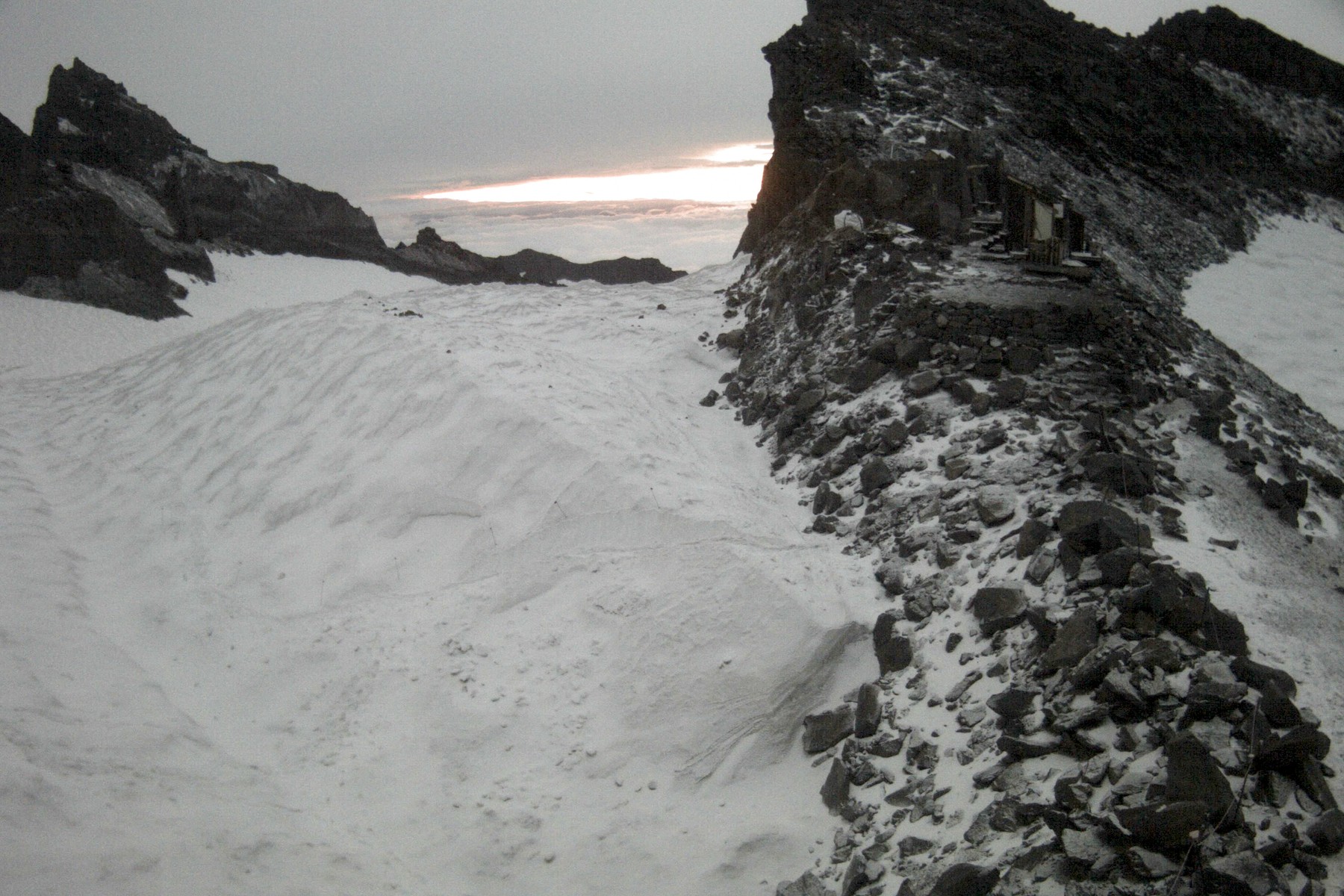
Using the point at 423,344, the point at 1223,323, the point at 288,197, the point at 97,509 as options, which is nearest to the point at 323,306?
the point at 423,344

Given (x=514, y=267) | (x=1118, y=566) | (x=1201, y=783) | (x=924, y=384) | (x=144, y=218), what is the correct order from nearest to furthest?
1. (x=1201, y=783)
2. (x=1118, y=566)
3. (x=924, y=384)
4. (x=144, y=218)
5. (x=514, y=267)

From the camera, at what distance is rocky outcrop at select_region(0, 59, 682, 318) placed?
22.9 m

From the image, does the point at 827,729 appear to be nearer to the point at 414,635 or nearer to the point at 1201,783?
the point at 1201,783

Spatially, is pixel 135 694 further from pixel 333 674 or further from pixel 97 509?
pixel 97 509

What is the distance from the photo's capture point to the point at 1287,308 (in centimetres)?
1656

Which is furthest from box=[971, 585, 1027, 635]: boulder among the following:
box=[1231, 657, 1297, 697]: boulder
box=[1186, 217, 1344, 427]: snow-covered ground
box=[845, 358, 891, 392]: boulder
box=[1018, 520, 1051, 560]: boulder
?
→ box=[1186, 217, 1344, 427]: snow-covered ground

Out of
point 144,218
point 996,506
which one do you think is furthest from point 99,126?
point 996,506

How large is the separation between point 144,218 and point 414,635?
28758mm

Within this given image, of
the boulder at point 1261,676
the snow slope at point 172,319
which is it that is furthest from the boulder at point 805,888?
the snow slope at point 172,319

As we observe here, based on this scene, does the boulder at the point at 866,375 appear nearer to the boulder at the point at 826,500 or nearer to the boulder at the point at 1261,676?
the boulder at the point at 826,500

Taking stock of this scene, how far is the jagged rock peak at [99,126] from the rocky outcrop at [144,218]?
5cm

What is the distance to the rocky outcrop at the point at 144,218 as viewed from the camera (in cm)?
2292

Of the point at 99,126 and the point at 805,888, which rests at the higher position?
the point at 99,126

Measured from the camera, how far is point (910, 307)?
A: 10.5m
